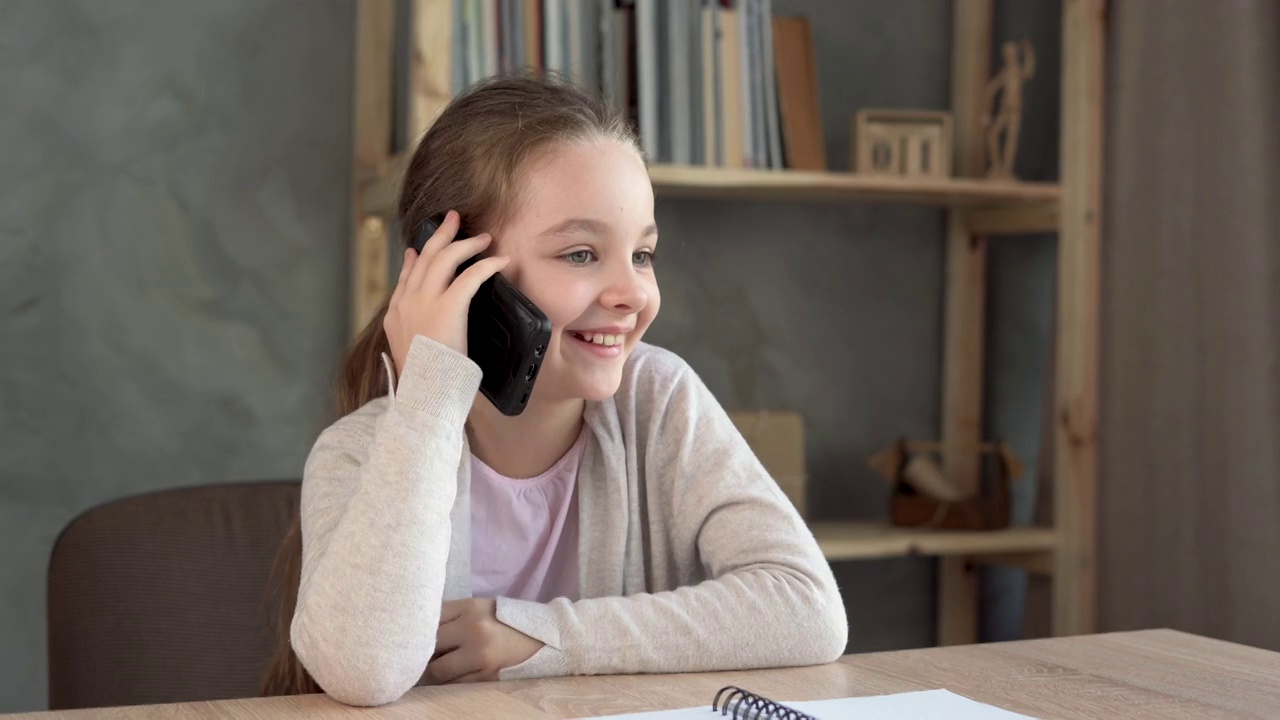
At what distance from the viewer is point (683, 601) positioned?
45.2 inches

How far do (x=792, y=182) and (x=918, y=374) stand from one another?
67 centimetres

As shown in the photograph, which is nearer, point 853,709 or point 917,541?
point 853,709

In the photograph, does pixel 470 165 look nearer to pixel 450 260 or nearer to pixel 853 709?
pixel 450 260

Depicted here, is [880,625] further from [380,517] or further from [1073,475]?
[380,517]

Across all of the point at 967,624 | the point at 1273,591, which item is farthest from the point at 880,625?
the point at 1273,591

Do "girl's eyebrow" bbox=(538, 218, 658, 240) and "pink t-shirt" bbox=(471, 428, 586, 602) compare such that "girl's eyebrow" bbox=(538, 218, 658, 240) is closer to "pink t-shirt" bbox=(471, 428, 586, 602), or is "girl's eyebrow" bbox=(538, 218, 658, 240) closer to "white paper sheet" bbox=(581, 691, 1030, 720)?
"pink t-shirt" bbox=(471, 428, 586, 602)

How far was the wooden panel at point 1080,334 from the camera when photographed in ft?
7.69

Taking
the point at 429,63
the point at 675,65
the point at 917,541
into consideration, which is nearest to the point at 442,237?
the point at 429,63

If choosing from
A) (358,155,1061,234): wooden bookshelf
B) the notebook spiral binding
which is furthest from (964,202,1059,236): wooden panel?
the notebook spiral binding

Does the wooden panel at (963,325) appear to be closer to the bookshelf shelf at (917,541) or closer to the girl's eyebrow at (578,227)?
the bookshelf shelf at (917,541)

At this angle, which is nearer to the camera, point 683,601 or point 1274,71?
point 683,601

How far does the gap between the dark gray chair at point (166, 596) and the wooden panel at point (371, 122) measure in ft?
2.21

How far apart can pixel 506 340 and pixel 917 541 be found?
1251 mm

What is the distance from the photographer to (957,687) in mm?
990
